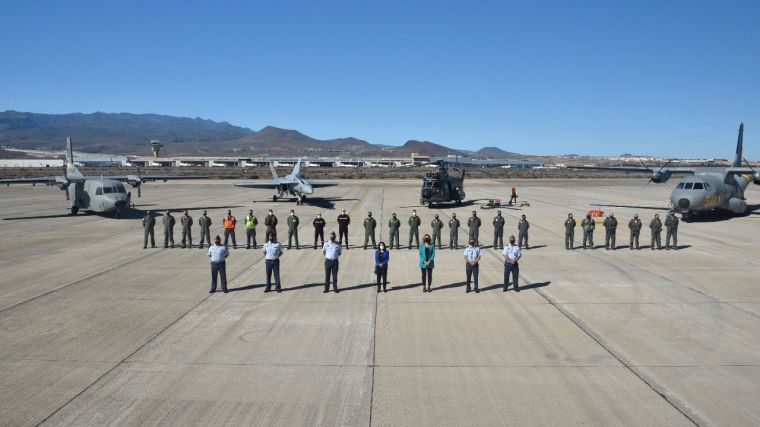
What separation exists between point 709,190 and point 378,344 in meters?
24.8

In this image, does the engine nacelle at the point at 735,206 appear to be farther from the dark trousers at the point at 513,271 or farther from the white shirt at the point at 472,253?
the white shirt at the point at 472,253

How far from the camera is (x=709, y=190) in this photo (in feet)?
86.4

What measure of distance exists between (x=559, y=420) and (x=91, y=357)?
24.8ft

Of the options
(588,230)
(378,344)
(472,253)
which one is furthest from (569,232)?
(378,344)

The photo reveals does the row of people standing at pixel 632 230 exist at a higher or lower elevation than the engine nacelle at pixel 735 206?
lower

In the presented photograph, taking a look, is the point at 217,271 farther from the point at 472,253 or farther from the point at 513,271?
the point at 513,271

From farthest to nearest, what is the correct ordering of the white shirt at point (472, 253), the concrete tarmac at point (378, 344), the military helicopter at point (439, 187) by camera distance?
the military helicopter at point (439, 187), the white shirt at point (472, 253), the concrete tarmac at point (378, 344)

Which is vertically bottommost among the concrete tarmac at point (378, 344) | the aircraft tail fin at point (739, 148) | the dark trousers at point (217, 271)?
the concrete tarmac at point (378, 344)

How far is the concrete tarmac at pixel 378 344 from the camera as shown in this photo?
Answer: 6.77m

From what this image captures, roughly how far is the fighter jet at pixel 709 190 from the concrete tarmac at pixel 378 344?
10229mm

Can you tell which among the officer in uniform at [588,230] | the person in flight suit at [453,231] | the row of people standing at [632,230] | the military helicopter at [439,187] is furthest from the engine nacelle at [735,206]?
the person in flight suit at [453,231]

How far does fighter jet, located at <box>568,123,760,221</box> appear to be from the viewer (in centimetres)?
2586

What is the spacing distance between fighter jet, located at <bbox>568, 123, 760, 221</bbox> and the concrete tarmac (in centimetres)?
1023

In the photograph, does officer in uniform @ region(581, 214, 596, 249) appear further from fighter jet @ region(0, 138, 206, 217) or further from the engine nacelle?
fighter jet @ region(0, 138, 206, 217)
